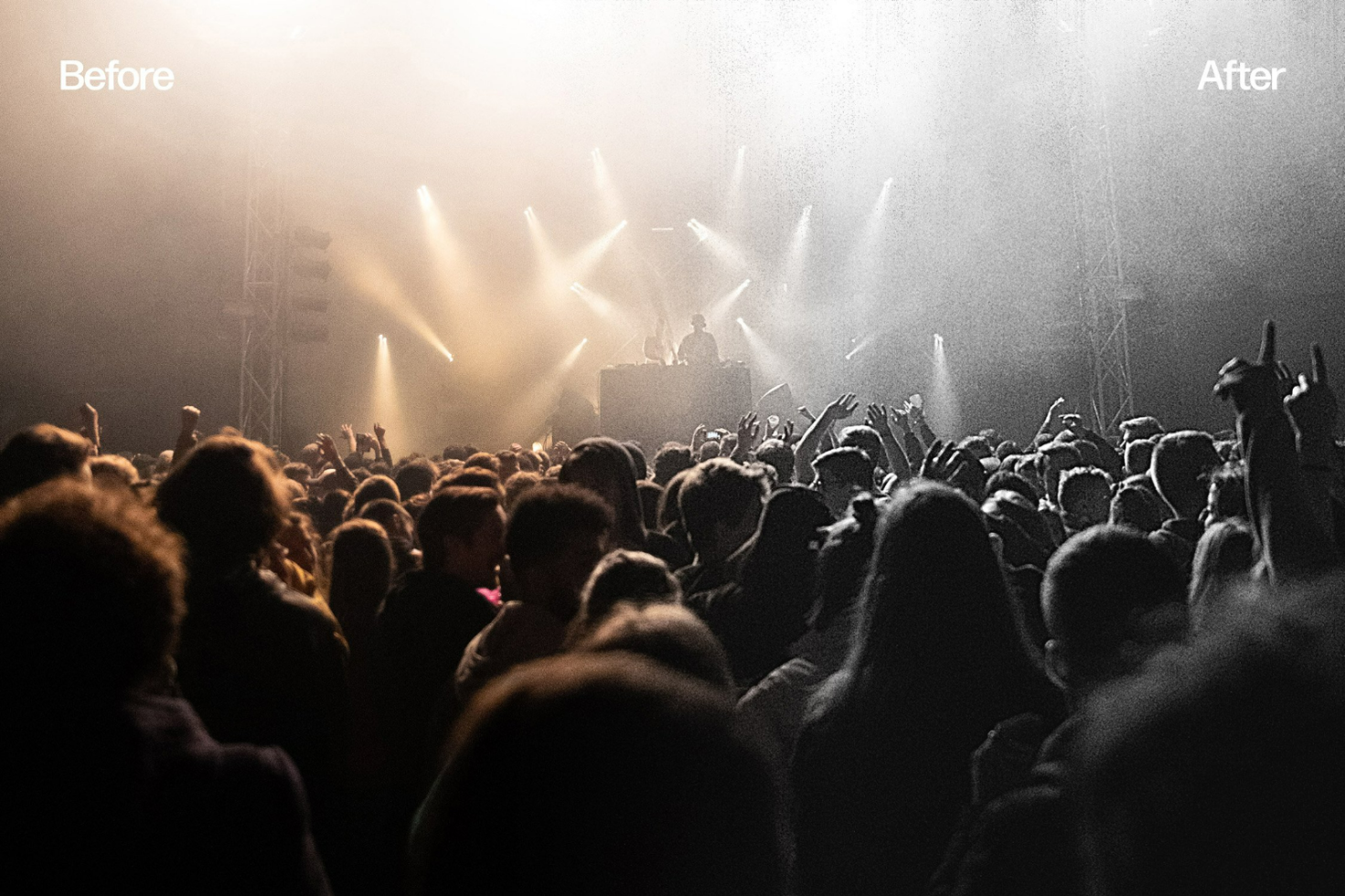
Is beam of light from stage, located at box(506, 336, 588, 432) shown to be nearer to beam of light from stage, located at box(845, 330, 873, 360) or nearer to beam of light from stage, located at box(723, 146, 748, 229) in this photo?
beam of light from stage, located at box(723, 146, 748, 229)

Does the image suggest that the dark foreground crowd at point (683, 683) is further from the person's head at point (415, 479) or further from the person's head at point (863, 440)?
the person's head at point (415, 479)

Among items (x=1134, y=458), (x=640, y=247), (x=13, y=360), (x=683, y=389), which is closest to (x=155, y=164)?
(x=13, y=360)

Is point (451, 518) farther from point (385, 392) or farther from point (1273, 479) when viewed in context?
point (385, 392)

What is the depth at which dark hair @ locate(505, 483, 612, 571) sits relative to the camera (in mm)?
2674

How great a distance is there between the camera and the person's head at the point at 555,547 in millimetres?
2666

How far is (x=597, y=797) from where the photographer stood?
33.9 inches

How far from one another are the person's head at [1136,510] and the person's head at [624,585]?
3.12 meters

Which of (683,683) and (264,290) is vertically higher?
(264,290)

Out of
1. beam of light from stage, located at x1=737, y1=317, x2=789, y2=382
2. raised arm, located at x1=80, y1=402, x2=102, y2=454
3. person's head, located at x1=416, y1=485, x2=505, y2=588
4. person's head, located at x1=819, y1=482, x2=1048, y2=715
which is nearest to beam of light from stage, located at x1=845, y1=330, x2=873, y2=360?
beam of light from stage, located at x1=737, y1=317, x2=789, y2=382

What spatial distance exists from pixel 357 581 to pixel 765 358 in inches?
689

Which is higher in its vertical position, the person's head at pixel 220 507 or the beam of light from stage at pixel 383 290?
the beam of light from stage at pixel 383 290

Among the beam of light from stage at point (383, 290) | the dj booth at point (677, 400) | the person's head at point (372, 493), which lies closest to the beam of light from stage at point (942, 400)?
the dj booth at point (677, 400)

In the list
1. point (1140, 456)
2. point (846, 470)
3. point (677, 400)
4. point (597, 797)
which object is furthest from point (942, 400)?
point (597, 797)

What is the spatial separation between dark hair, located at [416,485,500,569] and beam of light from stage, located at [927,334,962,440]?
1621 centimetres
